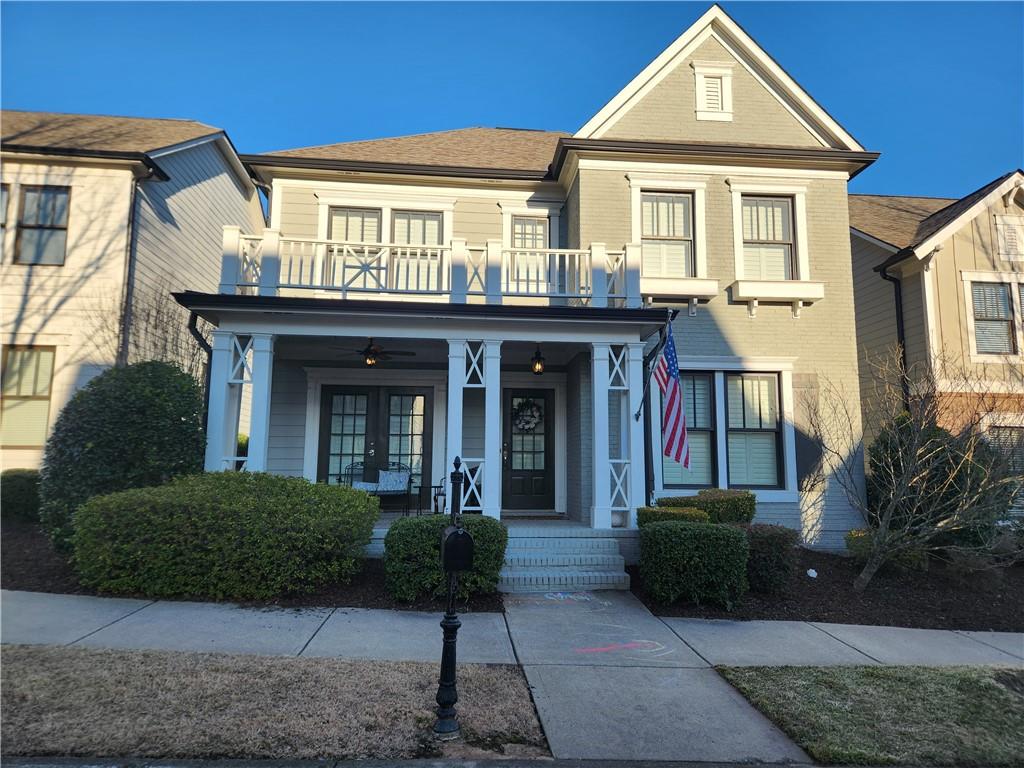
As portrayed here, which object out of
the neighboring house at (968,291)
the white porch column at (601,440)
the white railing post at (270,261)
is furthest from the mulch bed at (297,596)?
the neighboring house at (968,291)

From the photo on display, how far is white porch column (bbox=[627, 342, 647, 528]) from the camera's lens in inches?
360

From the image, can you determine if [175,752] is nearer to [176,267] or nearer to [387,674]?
[387,674]

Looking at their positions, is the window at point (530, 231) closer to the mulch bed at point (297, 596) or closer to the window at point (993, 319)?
the mulch bed at point (297, 596)

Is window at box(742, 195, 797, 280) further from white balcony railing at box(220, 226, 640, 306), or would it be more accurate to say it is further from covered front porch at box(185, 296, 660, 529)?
covered front porch at box(185, 296, 660, 529)

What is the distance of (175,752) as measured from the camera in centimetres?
339

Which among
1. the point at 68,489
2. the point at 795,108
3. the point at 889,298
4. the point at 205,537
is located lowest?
the point at 205,537

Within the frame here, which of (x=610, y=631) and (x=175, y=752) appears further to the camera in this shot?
(x=610, y=631)

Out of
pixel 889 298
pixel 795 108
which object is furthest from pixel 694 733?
pixel 889 298

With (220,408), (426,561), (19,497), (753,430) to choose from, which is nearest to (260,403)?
(220,408)

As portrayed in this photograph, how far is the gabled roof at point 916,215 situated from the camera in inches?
490

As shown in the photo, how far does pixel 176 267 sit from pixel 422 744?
1292 centimetres

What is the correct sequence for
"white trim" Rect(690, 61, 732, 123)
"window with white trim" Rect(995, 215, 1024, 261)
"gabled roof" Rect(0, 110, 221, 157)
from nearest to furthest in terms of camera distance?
"gabled roof" Rect(0, 110, 221, 157) → "white trim" Rect(690, 61, 732, 123) → "window with white trim" Rect(995, 215, 1024, 261)

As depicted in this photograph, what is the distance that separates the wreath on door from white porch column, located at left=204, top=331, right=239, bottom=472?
17.1 feet

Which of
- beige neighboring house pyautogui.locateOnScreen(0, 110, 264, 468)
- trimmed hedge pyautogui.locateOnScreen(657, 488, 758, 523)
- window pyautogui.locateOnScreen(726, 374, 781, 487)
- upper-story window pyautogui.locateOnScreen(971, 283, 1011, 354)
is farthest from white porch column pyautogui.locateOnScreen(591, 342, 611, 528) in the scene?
beige neighboring house pyautogui.locateOnScreen(0, 110, 264, 468)
